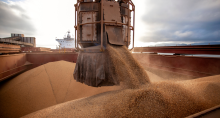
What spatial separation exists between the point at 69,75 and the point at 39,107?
5.99 feet

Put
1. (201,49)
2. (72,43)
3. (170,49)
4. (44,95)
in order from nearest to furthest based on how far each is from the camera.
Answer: (44,95)
(201,49)
(170,49)
(72,43)

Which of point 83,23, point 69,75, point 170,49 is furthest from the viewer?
point 170,49

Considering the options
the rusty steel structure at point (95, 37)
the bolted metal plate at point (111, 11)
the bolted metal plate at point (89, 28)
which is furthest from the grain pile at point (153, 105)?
the bolted metal plate at point (111, 11)

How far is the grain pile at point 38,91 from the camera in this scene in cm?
333

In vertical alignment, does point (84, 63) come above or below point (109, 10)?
below

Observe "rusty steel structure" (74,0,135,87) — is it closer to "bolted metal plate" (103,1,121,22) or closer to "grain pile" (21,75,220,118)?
"bolted metal plate" (103,1,121,22)

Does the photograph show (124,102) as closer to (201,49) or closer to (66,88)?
(66,88)

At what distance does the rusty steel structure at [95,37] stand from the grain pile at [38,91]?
2.77ft

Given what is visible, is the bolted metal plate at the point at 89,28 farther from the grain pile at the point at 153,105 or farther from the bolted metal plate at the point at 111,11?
the grain pile at the point at 153,105

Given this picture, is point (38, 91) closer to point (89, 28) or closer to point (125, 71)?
point (89, 28)

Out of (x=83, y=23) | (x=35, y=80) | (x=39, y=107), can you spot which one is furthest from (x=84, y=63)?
(x=35, y=80)

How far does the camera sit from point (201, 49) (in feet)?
18.5

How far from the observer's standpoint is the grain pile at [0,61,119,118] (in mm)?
3332

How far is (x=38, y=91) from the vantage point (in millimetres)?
3877
